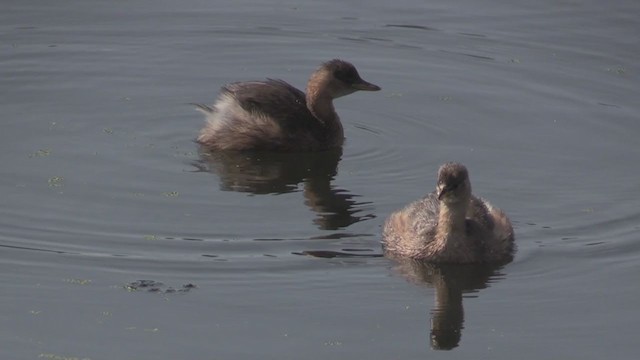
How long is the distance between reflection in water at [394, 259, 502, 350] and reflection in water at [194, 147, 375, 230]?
2.71ft

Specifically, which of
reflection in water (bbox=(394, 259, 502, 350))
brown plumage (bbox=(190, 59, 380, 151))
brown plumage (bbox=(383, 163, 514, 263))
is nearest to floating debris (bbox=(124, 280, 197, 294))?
reflection in water (bbox=(394, 259, 502, 350))

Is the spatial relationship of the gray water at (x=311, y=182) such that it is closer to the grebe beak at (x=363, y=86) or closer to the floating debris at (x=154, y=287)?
the floating debris at (x=154, y=287)

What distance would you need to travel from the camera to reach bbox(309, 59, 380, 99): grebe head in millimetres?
13109

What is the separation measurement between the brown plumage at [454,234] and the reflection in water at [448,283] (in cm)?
7

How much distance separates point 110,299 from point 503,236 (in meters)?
2.50

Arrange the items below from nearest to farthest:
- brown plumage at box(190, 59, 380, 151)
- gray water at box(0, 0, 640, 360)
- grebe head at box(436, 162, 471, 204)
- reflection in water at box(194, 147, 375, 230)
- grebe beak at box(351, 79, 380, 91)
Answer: gray water at box(0, 0, 640, 360) → grebe head at box(436, 162, 471, 204) → reflection in water at box(194, 147, 375, 230) → brown plumage at box(190, 59, 380, 151) → grebe beak at box(351, 79, 380, 91)

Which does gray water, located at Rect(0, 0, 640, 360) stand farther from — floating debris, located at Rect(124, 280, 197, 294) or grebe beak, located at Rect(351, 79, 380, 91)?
grebe beak, located at Rect(351, 79, 380, 91)

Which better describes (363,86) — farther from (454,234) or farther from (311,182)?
(454,234)

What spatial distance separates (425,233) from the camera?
10570 millimetres

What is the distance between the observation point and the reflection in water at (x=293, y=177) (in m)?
11.3

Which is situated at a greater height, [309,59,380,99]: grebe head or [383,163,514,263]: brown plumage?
[309,59,380,99]: grebe head

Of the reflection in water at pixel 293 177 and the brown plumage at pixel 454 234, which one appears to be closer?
the brown plumage at pixel 454 234

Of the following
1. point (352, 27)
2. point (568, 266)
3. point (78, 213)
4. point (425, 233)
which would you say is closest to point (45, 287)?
point (78, 213)

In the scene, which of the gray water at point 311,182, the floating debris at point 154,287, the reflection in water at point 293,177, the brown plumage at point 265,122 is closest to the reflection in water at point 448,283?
the gray water at point 311,182
